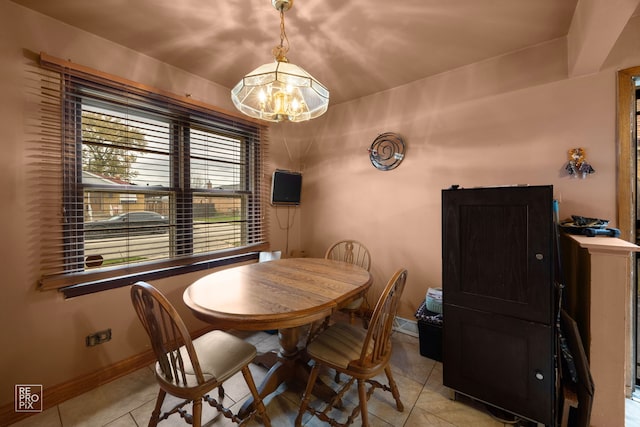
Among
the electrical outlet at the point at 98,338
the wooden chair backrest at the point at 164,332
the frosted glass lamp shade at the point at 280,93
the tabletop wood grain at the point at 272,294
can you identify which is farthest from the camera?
the electrical outlet at the point at 98,338

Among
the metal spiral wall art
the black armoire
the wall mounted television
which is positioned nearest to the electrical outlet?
the wall mounted television

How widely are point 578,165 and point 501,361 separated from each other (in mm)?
1507

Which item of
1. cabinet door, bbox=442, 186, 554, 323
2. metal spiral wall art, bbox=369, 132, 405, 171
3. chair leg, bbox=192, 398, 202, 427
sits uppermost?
metal spiral wall art, bbox=369, 132, 405, 171

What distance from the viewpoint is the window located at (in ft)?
5.45

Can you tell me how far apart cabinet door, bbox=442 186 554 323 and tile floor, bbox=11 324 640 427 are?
0.66m

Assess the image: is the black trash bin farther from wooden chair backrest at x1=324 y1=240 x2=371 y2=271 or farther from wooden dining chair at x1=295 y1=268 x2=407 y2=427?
wooden chair backrest at x1=324 y1=240 x2=371 y2=271

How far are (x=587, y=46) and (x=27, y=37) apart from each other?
3434 millimetres

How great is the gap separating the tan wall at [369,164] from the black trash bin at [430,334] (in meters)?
0.40

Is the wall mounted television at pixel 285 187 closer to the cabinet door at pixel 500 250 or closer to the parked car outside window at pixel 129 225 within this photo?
the parked car outside window at pixel 129 225

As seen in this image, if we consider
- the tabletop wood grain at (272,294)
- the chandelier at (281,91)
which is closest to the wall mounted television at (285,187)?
the tabletop wood grain at (272,294)

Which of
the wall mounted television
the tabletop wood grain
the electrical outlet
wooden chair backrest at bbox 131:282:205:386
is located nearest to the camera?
wooden chair backrest at bbox 131:282:205:386

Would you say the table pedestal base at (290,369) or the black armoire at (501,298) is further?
the table pedestal base at (290,369)

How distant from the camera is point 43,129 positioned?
1.56 metres

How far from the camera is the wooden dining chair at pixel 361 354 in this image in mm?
1234
